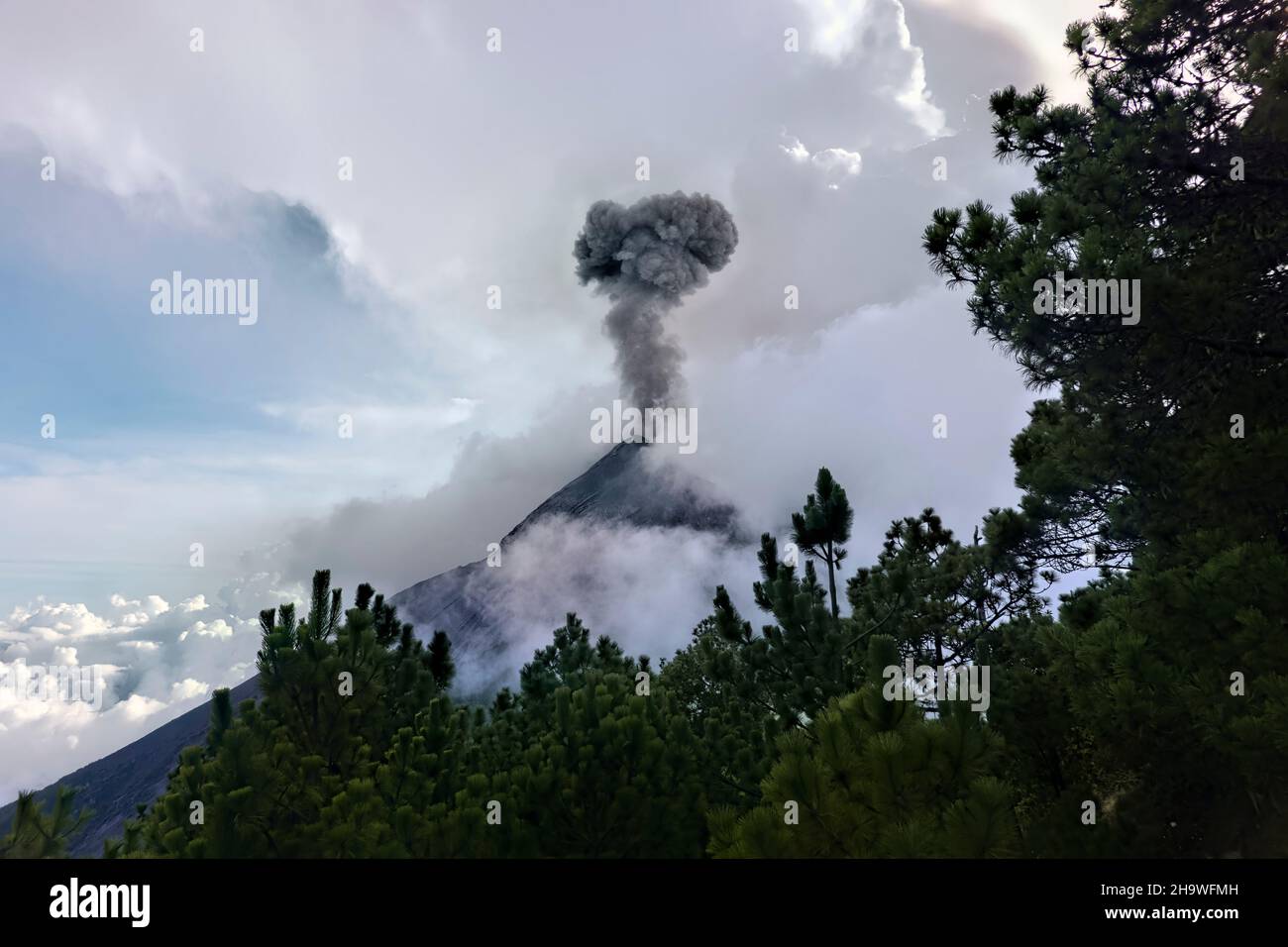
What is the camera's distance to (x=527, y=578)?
6353 inches

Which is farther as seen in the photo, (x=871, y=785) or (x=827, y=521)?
(x=827, y=521)

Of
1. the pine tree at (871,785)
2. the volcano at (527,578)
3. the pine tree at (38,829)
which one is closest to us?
the pine tree at (871,785)

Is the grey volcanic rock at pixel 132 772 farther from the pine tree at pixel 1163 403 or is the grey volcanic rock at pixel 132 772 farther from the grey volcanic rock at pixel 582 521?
the pine tree at pixel 1163 403

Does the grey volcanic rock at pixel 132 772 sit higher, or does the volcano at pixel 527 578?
the volcano at pixel 527 578

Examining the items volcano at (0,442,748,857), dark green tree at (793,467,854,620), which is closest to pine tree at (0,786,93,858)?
dark green tree at (793,467,854,620)

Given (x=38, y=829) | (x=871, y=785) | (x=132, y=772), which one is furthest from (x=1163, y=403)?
(x=132, y=772)

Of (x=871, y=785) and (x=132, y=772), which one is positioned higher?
(x=871, y=785)

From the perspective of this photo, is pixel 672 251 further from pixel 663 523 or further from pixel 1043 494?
pixel 1043 494

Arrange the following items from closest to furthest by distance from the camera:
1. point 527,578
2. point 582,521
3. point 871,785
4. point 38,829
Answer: point 871,785 < point 38,829 < point 527,578 < point 582,521

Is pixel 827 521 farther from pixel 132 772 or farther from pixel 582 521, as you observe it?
pixel 132 772

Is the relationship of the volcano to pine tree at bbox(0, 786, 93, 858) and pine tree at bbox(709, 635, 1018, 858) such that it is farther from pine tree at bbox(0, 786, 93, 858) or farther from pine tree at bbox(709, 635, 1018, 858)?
pine tree at bbox(709, 635, 1018, 858)

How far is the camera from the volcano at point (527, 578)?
145500 millimetres

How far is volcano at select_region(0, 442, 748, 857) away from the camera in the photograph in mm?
145500

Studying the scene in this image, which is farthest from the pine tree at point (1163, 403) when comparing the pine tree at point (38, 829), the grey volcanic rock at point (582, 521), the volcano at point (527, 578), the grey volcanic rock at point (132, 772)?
the grey volcanic rock at point (132, 772)
